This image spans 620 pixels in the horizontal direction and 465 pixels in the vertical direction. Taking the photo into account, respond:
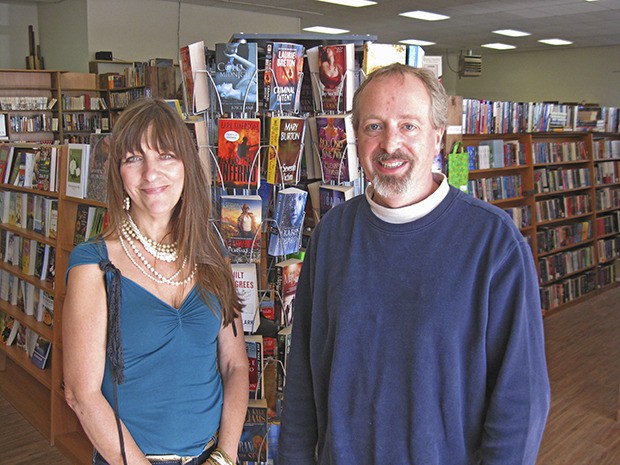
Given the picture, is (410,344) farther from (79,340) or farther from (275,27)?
(275,27)

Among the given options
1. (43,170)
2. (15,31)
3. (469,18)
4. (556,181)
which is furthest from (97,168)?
(469,18)

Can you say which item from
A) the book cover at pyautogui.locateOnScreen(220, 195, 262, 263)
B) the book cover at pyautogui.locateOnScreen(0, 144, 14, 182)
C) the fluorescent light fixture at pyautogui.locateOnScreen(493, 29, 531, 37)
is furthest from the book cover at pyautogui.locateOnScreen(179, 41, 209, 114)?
the fluorescent light fixture at pyautogui.locateOnScreen(493, 29, 531, 37)

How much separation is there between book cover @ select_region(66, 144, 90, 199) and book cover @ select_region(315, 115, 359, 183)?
1.45 metres

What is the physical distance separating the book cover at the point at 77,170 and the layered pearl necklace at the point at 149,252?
5.47 ft

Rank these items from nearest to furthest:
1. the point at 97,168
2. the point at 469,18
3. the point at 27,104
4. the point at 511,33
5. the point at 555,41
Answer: the point at 97,168 < the point at 27,104 < the point at 469,18 < the point at 511,33 < the point at 555,41

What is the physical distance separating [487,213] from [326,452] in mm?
650

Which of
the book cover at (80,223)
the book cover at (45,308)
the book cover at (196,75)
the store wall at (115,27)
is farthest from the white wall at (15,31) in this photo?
the book cover at (196,75)

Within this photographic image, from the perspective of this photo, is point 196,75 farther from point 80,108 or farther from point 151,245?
point 80,108

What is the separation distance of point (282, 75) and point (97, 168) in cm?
133

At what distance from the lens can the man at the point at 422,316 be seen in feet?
4.09

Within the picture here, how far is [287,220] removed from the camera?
2.06 m

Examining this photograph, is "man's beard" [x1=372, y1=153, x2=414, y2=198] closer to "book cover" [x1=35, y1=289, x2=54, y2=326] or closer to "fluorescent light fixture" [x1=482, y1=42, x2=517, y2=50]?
"book cover" [x1=35, y1=289, x2=54, y2=326]

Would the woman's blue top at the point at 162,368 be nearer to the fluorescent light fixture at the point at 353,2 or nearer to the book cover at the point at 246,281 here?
the book cover at the point at 246,281

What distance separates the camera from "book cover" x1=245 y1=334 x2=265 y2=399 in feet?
6.67
